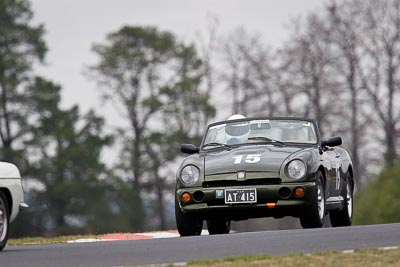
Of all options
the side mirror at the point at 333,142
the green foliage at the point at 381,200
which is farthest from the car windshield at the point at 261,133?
the green foliage at the point at 381,200

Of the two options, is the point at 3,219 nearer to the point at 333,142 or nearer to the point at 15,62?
the point at 333,142

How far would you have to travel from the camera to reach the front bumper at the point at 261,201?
16.3m

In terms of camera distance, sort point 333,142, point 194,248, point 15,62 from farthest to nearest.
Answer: point 15,62
point 333,142
point 194,248

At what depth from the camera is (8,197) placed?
1446 cm

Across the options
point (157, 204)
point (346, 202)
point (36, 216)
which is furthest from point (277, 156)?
point (157, 204)

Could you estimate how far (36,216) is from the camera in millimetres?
52312

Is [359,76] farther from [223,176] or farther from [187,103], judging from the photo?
[223,176]

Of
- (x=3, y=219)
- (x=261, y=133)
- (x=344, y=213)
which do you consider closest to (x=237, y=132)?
(x=261, y=133)

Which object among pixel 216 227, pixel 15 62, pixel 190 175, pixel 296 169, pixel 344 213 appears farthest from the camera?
pixel 15 62

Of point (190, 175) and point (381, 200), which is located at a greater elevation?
point (190, 175)

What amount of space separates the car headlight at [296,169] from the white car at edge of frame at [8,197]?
3497mm

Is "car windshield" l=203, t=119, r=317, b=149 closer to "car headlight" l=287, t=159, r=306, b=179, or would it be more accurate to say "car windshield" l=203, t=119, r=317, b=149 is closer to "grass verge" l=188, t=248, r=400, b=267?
"car headlight" l=287, t=159, r=306, b=179

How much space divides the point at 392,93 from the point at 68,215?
46.2ft

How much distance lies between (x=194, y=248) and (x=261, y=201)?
348cm
